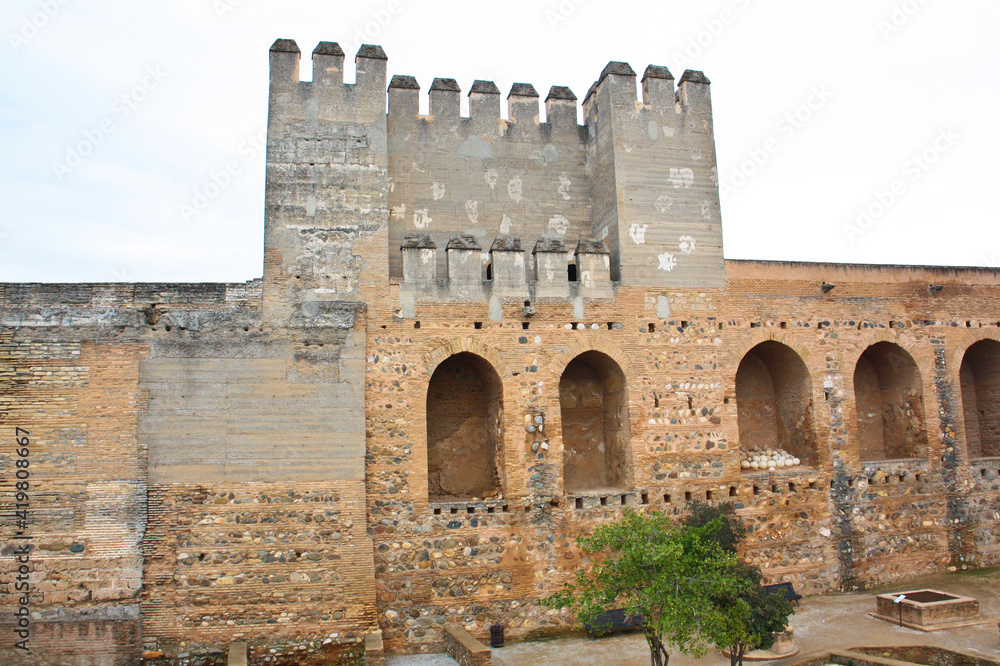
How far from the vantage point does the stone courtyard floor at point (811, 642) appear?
10633 mm

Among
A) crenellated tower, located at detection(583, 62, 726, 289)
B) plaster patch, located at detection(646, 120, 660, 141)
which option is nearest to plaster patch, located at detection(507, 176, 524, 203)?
crenellated tower, located at detection(583, 62, 726, 289)

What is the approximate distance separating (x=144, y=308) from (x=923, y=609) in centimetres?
1309

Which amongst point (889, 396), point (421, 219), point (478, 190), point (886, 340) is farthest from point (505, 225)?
point (889, 396)

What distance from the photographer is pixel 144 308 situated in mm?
11164

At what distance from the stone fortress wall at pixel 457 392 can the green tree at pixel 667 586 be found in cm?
303

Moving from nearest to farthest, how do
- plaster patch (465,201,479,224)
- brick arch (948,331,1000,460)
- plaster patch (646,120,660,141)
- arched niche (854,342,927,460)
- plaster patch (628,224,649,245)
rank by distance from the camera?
plaster patch (628,224,649,245) < plaster patch (646,120,660,141) < plaster patch (465,201,479,224) < arched niche (854,342,927,460) < brick arch (948,331,1000,460)

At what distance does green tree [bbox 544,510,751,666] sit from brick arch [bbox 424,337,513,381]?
12.2 feet

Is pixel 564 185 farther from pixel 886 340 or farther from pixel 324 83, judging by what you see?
pixel 886 340

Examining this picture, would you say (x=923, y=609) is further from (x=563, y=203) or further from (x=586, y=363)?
(x=563, y=203)

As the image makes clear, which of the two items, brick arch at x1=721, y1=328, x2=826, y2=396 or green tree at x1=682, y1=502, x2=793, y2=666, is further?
brick arch at x1=721, y1=328, x2=826, y2=396

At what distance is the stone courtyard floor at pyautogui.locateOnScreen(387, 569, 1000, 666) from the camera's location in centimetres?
1063

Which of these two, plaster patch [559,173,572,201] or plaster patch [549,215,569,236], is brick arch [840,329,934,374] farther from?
plaster patch [559,173,572,201]

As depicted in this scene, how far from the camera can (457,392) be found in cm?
1349

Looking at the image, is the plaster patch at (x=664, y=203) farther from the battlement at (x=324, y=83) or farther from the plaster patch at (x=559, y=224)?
the battlement at (x=324, y=83)
